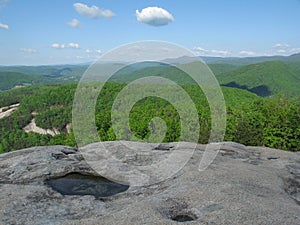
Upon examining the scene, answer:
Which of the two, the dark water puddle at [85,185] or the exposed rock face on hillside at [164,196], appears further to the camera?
the dark water puddle at [85,185]

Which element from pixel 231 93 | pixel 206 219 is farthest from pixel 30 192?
pixel 231 93

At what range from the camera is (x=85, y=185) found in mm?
17797

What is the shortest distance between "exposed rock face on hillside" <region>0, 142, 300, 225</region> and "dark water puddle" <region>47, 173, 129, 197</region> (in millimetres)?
174

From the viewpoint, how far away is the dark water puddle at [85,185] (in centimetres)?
1650

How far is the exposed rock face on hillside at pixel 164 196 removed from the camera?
12188 mm

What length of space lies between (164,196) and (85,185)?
6.12 m

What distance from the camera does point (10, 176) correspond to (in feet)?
60.6

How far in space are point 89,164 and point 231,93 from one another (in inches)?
4896

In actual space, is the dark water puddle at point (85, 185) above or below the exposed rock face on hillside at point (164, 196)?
below

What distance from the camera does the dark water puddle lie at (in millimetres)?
16500

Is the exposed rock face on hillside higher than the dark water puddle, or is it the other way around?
the exposed rock face on hillside

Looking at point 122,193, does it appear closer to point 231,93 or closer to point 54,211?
point 54,211

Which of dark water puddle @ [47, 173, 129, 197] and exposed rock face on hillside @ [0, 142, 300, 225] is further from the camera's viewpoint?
dark water puddle @ [47, 173, 129, 197]

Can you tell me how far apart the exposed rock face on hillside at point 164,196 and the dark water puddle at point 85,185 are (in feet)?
0.57
